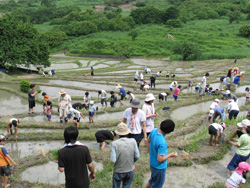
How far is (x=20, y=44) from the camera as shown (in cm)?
2852

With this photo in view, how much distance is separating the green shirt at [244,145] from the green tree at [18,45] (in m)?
26.7

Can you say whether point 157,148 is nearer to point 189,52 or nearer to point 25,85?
point 25,85

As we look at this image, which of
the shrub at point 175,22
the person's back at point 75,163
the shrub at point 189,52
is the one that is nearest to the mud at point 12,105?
the person's back at point 75,163

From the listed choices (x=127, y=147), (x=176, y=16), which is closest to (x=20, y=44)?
(x=127, y=147)

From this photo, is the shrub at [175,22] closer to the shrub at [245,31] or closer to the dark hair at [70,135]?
the shrub at [245,31]

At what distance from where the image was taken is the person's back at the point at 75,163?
4.17 metres

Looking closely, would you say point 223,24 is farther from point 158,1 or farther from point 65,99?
point 65,99

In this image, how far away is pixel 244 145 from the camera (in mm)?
6152

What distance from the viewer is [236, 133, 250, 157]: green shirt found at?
19.9ft

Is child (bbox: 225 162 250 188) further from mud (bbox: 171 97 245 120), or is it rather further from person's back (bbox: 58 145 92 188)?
mud (bbox: 171 97 245 120)

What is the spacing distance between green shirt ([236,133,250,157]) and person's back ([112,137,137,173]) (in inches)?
124

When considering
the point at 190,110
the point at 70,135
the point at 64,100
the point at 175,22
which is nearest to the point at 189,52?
the point at 190,110

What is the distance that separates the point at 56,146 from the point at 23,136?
5.59ft

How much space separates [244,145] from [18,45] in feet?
91.7
